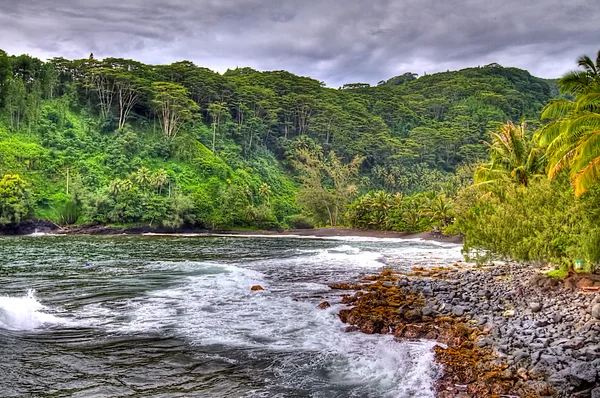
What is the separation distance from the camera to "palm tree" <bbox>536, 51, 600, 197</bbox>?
10993 millimetres

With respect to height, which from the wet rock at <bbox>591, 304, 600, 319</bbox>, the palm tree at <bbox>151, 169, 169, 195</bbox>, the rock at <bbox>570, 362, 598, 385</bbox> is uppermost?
the palm tree at <bbox>151, 169, 169, 195</bbox>

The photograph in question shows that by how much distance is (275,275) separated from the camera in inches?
878

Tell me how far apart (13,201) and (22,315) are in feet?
162

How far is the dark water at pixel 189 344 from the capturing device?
8258mm

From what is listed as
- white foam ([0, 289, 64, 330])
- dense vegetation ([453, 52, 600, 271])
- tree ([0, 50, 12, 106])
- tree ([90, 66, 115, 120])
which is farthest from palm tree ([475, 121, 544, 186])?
tree ([0, 50, 12, 106])

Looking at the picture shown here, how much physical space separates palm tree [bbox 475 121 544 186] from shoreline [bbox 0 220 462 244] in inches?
829

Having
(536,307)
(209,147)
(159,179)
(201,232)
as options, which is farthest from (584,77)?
(209,147)

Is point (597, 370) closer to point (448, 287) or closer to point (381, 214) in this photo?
point (448, 287)

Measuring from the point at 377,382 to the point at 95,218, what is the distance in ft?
194

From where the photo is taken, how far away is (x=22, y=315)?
12.8 m

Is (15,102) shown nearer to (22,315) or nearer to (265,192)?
(265,192)

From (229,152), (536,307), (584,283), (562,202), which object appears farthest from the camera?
(229,152)

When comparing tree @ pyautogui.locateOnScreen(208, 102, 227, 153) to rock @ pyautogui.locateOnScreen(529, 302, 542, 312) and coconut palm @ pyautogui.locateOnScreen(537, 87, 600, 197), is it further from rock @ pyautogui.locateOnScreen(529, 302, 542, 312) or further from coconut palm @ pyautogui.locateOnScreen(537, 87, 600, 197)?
rock @ pyautogui.locateOnScreen(529, 302, 542, 312)

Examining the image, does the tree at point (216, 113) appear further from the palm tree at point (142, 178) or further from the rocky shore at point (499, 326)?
the rocky shore at point (499, 326)
